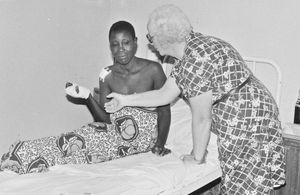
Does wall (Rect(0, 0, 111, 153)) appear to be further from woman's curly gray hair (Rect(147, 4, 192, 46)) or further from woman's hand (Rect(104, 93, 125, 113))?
woman's curly gray hair (Rect(147, 4, 192, 46))

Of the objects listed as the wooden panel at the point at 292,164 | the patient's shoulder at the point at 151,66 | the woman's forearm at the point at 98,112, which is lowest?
the wooden panel at the point at 292,164

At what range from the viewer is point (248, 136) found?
2.26 m

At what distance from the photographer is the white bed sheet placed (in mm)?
1971

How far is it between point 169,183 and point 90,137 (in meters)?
0.54

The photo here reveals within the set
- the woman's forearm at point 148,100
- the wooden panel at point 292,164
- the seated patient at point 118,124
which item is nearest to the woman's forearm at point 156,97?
the woman's forearm at point 148,100

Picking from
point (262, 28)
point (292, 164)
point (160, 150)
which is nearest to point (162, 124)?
point (160, 150)

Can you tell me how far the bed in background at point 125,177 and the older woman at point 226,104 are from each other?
0.13 meters

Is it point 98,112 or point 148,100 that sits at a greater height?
point 148,100

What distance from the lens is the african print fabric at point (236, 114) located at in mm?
2152

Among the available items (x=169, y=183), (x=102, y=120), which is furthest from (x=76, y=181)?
(x=102, y=120)

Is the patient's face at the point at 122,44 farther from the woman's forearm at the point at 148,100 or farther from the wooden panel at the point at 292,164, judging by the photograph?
the wooden panel at the point at 292,164

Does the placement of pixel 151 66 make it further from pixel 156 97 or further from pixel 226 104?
pixel 226 104

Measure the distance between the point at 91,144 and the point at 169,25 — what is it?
80 centimetres

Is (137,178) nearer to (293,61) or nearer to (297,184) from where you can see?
(297,184)
